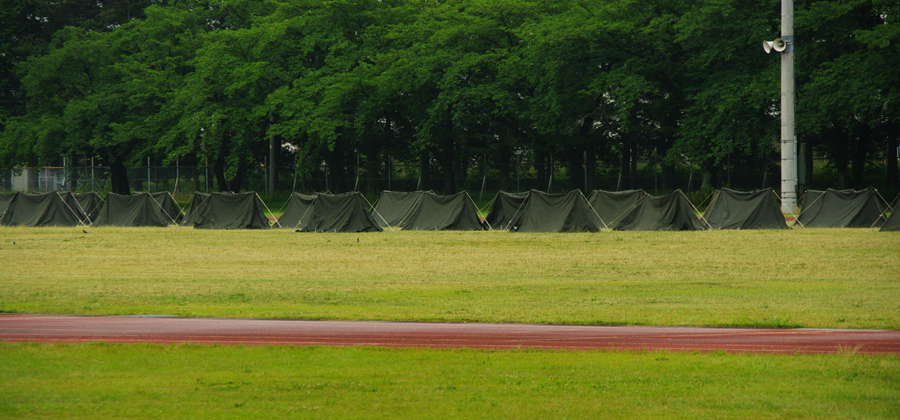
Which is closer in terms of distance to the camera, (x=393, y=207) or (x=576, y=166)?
(x=393, y=207)

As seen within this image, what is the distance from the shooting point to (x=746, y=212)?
31922 mm

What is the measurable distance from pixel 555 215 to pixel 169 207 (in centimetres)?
1935

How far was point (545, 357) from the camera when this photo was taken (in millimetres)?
9367

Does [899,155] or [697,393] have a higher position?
[899,155]

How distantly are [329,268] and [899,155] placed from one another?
153ft

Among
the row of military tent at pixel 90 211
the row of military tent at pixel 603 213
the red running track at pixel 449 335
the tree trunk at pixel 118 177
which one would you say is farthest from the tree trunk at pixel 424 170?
the red running track at pixel 449 335

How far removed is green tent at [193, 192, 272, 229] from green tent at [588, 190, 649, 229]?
14.4 m

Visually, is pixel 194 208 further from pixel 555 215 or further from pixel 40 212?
pixel 555 215

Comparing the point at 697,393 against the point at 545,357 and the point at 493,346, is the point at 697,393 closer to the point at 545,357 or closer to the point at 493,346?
the point at 545,357

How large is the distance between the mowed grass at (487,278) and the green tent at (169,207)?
29.6 feet

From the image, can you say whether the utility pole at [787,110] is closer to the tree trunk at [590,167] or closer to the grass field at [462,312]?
the grass field at [462,312]

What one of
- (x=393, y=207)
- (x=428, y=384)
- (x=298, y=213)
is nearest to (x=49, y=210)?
(x=298, y=213)

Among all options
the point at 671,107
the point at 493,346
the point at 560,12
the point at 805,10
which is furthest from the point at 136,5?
the point at 493,346

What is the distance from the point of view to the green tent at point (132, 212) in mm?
39438
